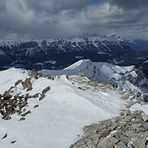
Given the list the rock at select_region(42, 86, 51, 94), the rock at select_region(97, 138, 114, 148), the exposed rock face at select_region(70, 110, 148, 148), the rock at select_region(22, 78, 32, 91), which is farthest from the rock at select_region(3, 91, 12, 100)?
the rock at select_region(97, 138, 114, 148)

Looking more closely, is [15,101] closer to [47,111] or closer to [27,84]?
[27,84]

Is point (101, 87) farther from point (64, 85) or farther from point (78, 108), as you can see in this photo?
point (78, 108)

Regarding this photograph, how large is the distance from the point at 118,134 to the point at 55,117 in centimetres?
1373

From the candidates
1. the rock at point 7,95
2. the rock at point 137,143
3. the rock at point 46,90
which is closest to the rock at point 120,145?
the rock at point 137,143

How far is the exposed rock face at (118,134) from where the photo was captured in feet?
94.2

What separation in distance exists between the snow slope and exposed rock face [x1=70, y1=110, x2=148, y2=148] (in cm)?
242

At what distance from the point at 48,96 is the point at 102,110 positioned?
10663 mm

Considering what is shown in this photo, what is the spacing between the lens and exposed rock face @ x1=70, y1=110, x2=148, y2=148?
2871 centimetres

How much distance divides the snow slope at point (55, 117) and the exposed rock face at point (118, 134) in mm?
2421

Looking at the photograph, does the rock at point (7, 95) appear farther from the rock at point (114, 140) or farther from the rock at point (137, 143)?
the rock at point (137, 143)

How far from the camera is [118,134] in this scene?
1175 inches

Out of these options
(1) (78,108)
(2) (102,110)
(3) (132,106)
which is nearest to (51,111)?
(1) (78,108)

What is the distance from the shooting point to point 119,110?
45.3 metres

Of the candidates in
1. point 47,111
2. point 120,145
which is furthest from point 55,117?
point 120,145
